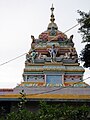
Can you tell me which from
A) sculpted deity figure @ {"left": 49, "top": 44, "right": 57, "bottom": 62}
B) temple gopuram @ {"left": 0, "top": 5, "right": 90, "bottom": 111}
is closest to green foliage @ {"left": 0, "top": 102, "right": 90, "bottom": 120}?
temple gopuram @ {"left": 0, "top": 5, "right": 90, "bottom": 111}

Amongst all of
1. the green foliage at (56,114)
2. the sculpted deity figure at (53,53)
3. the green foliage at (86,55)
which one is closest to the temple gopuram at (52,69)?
A: the sculpted deity figure at (53,53)

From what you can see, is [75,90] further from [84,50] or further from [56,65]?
[84,50]

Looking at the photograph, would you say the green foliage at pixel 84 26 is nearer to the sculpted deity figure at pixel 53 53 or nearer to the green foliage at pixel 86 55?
the green foliage at pixel 86 55

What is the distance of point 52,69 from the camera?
2298 centimetres

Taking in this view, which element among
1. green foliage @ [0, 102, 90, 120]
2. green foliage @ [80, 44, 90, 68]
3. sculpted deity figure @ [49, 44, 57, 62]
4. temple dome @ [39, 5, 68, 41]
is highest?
Result: temple dome @ [39, 5, 68, 41]

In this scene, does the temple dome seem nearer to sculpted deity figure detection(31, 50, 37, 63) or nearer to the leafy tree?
sculpted deity figure detection(31, 50, 37, 63)

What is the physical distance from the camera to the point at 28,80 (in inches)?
925

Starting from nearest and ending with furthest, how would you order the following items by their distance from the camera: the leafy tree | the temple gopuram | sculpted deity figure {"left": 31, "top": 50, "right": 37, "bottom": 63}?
the leafy tree, the temple gopuram, sculpted deity figure {"left": 31, "top": 50, "right": 37, "bottom": 63}

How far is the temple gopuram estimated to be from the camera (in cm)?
2012

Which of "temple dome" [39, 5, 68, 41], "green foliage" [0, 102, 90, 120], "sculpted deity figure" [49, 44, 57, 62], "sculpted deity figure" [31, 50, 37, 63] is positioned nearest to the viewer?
"green foliage" [0, 102, 90, 120]

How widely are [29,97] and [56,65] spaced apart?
8.98 meters

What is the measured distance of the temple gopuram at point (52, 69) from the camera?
20.1 m

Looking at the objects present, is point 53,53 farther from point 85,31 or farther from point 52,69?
point 85,31

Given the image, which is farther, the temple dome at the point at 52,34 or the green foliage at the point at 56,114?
the temple dome at the point at 52,34
